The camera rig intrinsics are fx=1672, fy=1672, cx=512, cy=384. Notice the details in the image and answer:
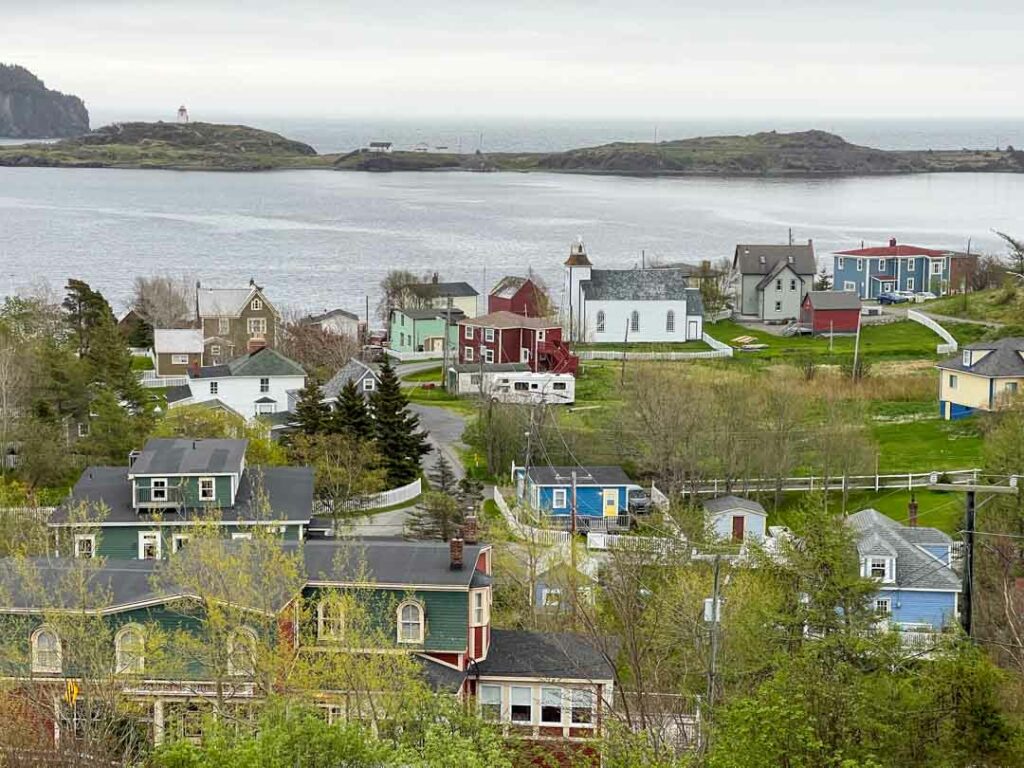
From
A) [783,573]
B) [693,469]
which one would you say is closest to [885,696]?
[783,573]

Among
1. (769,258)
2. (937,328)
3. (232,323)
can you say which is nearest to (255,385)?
(232,323)

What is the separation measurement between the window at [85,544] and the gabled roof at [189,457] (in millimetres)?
2086

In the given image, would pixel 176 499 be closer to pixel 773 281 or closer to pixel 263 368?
pixel 263 368

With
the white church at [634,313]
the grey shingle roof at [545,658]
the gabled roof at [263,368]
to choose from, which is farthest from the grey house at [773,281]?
the grey shingle roof at [545,658]

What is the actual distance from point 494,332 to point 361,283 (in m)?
56.8

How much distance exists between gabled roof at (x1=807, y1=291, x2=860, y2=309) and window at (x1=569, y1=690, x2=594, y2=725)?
54.9 metres

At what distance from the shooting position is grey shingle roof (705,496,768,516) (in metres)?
41.4

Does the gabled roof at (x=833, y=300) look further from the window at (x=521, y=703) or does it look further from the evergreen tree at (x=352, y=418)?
the window at (x=521, y=703)

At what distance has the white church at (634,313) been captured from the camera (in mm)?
78062

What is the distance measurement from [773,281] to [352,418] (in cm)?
4022

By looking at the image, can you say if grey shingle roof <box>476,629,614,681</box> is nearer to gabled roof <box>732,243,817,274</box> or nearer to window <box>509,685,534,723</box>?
window <box>509,685,534,723</box>

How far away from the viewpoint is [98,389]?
5144 centimetres

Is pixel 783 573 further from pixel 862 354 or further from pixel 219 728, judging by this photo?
pixel 862 354

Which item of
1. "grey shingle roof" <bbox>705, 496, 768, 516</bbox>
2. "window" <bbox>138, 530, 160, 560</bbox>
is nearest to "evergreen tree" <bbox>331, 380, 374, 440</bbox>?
"grey shingle roof" <bbox>705, 496, 768, 516</bbox>
